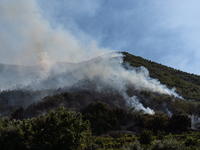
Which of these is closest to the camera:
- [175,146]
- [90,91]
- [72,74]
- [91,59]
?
[175,146]

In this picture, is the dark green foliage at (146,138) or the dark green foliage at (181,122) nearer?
the dark green foliage at (146,138)

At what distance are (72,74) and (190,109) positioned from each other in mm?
49876

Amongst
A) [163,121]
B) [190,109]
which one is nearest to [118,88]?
[190,109]

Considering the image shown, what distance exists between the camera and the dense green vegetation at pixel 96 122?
14.8m

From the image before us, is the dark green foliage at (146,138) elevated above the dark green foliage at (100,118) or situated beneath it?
situated beneath

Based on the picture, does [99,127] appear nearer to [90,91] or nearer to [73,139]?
[73,139]

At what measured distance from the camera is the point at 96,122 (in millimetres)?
33969

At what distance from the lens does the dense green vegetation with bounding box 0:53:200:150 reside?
14781mm

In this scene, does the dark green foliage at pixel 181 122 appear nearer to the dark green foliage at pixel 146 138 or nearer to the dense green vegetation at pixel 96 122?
the dense green vegetation at pixel 96 122

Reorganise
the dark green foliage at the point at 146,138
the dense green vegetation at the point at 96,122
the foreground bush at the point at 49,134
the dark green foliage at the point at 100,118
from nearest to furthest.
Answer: the foreground bush at the point at 49,134
the dense green vegetation at the point at 96,122
the dark green foliage at the point at 146,138
the dark green foliage at the point at 100,118

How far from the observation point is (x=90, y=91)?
Result: 55.2m

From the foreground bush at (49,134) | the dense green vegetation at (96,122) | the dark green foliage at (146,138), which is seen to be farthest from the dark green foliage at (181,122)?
the foreground bush at (49,134)

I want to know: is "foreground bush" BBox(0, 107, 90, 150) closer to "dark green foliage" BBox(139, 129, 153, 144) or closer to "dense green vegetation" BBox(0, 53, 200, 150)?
"dense green vegetation" BBox(0, 53, 200, 150)

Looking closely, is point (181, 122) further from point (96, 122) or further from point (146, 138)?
point (96, 122)
